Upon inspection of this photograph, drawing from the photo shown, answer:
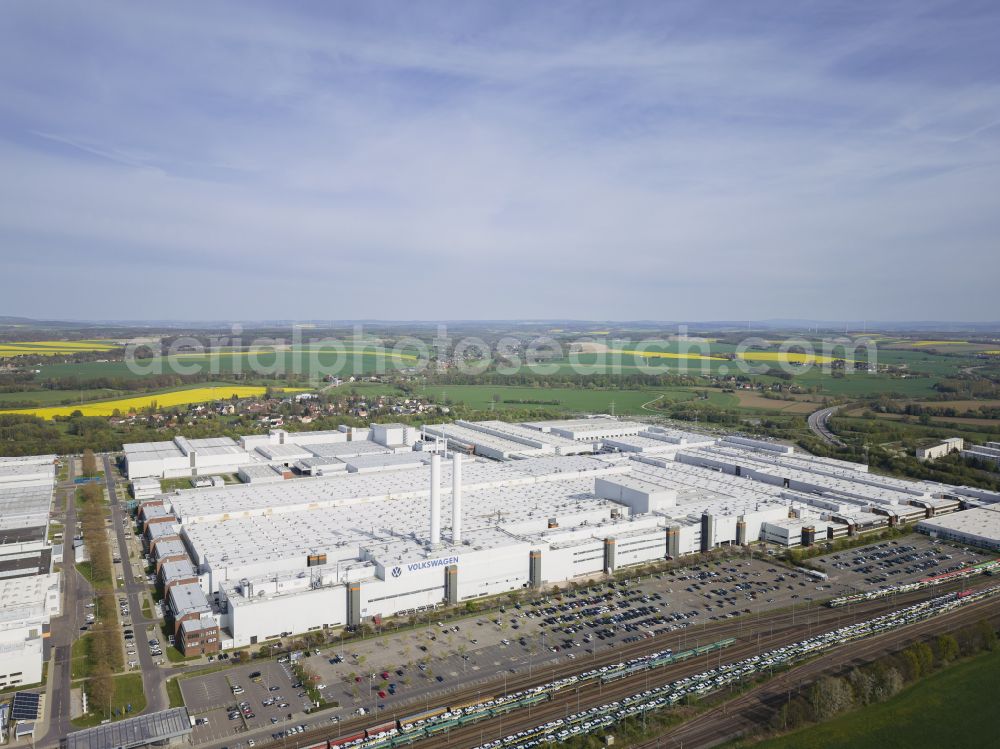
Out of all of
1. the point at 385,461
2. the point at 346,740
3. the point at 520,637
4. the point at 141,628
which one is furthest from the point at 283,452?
the point at 346,740

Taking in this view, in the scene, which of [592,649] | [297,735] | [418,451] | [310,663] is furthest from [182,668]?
[418,451]

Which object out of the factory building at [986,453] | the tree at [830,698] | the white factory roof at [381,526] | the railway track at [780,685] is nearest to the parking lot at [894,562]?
the railway track at [780,685]

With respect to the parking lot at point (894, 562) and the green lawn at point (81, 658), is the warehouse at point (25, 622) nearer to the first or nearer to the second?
the green lawn at point (81, 658)

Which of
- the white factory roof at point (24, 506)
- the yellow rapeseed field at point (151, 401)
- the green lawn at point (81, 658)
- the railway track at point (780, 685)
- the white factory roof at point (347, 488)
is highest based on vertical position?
the yellow rapeseed field at point (151, 401)

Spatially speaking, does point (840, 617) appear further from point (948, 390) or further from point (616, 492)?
point (948, 390)

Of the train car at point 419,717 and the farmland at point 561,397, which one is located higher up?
the farmland at point 561,397

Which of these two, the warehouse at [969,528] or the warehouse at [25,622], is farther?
the warehouse at [969,528]
